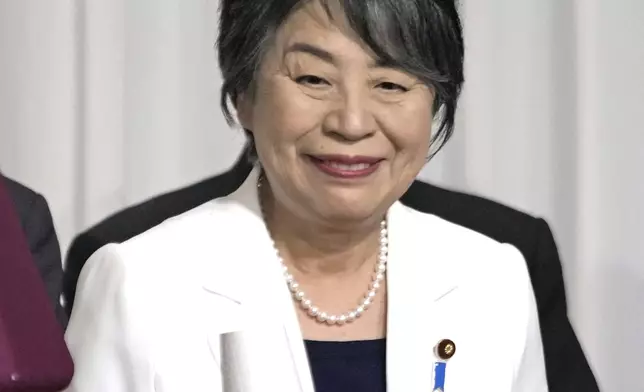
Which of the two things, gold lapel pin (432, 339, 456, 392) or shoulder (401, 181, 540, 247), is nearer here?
gold lapel pin (432, 339, 456, 392)

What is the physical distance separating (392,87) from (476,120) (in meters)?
0.34

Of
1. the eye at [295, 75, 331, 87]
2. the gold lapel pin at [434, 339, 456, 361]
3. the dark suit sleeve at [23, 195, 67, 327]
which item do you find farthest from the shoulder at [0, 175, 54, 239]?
the gold lapel pin at [434, 339, 456, 361]

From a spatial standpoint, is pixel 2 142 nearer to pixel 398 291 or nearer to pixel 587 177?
pixel 398 291

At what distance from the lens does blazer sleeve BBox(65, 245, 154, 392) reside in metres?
0.88

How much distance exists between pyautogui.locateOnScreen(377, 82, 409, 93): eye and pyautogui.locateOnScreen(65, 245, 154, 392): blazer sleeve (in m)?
0.34

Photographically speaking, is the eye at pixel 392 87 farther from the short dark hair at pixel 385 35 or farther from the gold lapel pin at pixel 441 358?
the gold lapel pin at pixel 441 358

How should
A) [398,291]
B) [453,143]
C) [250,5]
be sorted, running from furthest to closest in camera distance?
[453,143] → [398,291] → [250,5]

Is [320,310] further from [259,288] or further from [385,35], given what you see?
[385,35]

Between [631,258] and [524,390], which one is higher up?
[631,258]

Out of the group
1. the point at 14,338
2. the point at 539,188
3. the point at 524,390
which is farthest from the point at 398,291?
the point at 14,338

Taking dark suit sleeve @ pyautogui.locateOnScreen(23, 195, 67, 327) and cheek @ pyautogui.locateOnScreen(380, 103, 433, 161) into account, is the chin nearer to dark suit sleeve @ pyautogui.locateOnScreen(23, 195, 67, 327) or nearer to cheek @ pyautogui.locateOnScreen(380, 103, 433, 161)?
cheek @ pyautogui.locateOnScreen(380, 103, 433, 161)

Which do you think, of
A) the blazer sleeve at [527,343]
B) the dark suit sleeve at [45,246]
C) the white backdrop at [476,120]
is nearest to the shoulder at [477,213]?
the white backdrop at [476,120]

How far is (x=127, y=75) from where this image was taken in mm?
1056

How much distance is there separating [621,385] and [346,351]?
52cm
